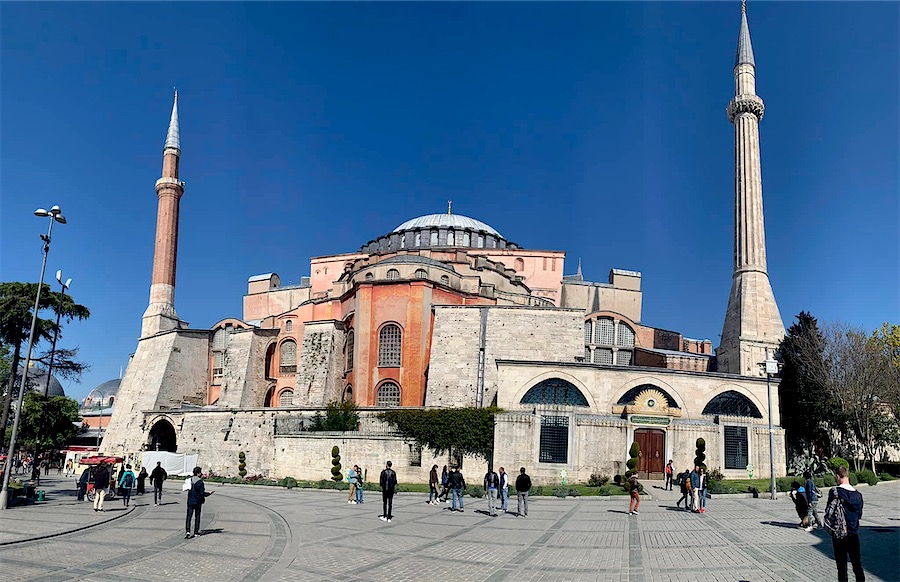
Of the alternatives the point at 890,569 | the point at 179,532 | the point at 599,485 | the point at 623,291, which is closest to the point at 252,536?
the point at 179,532

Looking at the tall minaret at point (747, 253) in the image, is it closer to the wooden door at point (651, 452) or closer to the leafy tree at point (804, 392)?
the leafy tree at point (804, 392)

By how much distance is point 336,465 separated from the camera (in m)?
27.8

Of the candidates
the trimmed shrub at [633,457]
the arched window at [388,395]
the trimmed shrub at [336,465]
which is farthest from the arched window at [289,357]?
the trimmed shrub at [633,457]

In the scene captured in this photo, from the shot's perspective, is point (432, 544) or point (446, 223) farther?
point (446, 223)

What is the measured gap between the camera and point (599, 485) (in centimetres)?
2355

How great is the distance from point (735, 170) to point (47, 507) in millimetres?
35546

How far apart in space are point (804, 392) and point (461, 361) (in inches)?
602

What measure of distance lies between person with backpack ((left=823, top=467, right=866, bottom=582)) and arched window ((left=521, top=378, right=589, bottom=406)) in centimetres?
1830

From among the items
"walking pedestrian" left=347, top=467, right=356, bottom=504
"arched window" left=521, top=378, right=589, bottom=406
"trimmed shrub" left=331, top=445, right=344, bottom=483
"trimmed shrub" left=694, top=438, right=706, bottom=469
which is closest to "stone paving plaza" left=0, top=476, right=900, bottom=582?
"walking pedestrian" left=347, top=467, right=356, bottom=504

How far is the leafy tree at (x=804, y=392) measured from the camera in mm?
29428

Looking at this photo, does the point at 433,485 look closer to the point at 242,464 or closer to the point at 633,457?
the point at 633,457

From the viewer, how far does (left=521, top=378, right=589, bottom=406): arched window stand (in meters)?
26.4

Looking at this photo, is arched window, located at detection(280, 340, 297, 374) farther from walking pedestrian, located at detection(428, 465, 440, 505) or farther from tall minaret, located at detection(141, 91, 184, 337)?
walking pedestrian, located at detection(428, 465, 440, 505)

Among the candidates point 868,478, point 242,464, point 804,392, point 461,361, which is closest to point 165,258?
point 242,464
